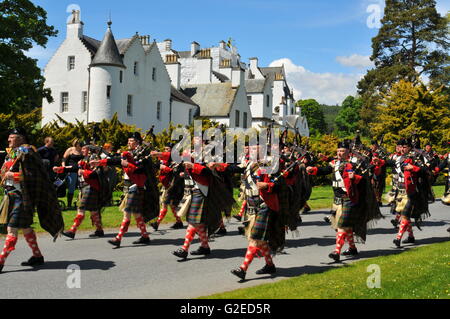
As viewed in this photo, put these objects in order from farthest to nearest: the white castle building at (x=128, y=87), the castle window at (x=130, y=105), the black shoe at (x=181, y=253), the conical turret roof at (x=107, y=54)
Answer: the castle window at (x=130, y=105), the white castle building at (x=128, y=87), the conical turret roof at (x=107, y=54), the black shoe at (x=181, y=253)

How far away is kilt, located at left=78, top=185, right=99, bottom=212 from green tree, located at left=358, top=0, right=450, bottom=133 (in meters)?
42.2

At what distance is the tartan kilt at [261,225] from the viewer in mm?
7305

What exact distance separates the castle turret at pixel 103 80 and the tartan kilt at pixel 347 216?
1238 inches

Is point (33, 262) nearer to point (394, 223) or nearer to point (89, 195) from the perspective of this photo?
point (89, 195)

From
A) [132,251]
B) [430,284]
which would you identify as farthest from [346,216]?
[132,251]

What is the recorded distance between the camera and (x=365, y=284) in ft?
22.2

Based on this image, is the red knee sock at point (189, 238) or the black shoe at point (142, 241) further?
the black shoe at point (142, 241)

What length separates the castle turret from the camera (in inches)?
1495

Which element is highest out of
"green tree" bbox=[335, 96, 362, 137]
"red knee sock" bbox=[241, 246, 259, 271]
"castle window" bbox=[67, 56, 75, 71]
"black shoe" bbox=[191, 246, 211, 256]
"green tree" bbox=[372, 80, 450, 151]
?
"green tree" bbox=[335, 96, 362, 137]

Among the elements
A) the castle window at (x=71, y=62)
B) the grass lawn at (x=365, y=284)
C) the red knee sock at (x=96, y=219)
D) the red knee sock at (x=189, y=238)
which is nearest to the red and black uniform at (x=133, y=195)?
the red knee sock at (x=96, y=219)

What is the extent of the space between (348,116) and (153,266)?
112887 millimetres

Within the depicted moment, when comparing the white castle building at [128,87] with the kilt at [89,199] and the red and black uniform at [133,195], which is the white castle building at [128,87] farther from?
the red and black uniform at [133,195]

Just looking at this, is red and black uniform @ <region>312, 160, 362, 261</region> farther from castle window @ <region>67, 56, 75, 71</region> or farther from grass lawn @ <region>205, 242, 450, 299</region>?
castle window @ <region>67, 56, 75, 71</region>

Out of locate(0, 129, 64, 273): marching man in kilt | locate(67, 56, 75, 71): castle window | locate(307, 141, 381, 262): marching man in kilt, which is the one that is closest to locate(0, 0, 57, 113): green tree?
locate(67, 56, 75, 71): castle window
